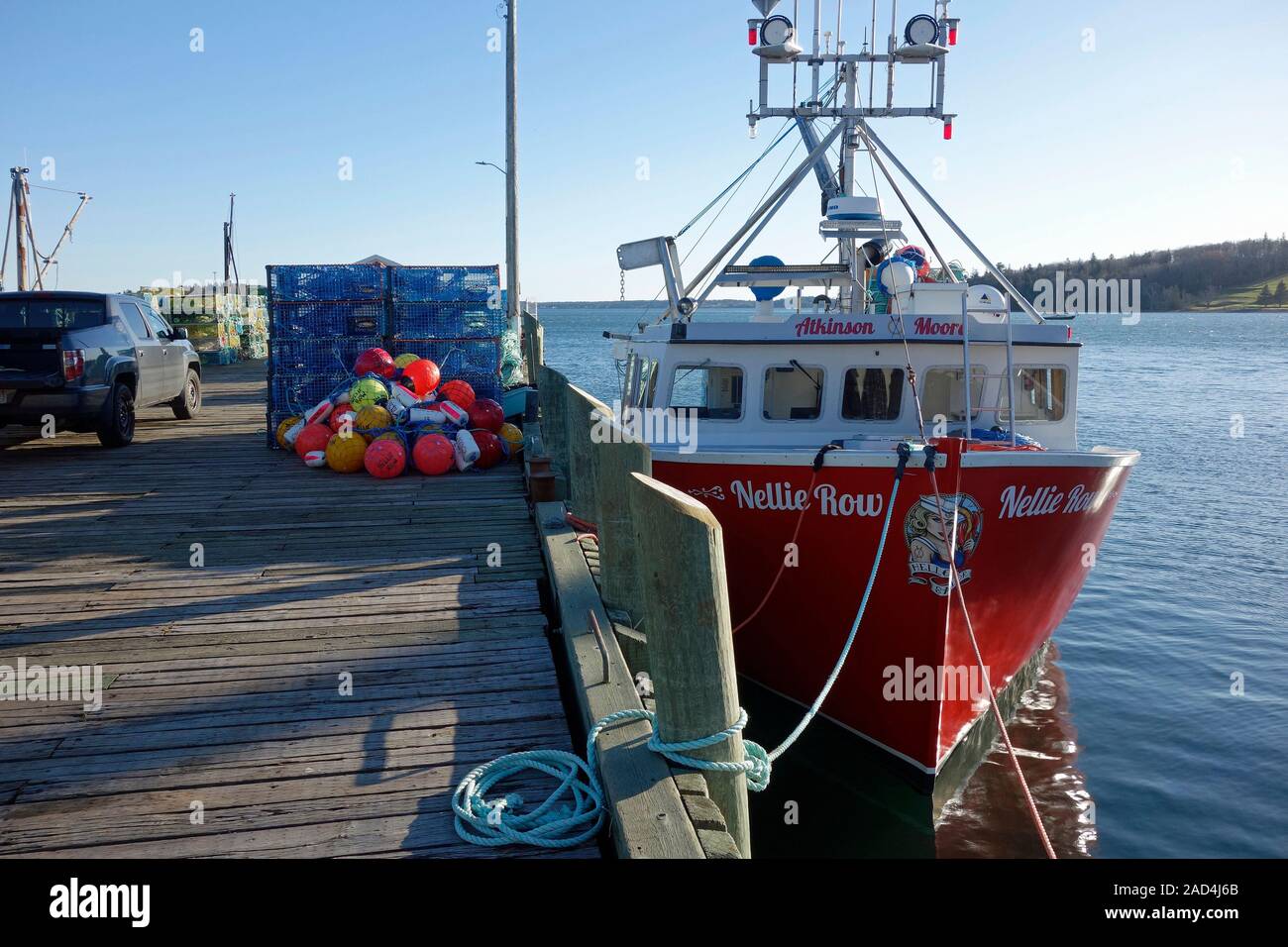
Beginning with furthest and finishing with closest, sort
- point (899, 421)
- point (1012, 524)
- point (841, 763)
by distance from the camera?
point (899, 421) < point (841, 763) < point (1012, 524)

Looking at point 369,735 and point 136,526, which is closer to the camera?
point 369,735

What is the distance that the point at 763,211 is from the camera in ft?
36.3

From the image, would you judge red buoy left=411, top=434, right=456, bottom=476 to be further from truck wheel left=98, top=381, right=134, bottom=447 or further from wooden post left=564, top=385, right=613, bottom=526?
truck wheel left=98, top=381, right=134, bottom=447

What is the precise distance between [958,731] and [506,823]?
5.14 meters

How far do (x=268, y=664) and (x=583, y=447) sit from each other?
9.90 ft

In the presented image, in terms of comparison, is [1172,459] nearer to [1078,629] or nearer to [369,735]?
[1078,629]

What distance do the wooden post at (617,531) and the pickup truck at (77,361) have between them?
8.75m

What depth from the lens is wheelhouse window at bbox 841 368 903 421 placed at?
9.13 meters

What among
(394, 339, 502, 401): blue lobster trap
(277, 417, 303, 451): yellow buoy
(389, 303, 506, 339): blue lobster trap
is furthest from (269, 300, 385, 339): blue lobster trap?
(277, 417, 303, 451): yellow buoy

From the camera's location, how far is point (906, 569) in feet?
23.4

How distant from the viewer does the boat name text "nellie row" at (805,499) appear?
7.17 m

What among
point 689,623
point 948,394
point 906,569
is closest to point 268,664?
point 689,623
